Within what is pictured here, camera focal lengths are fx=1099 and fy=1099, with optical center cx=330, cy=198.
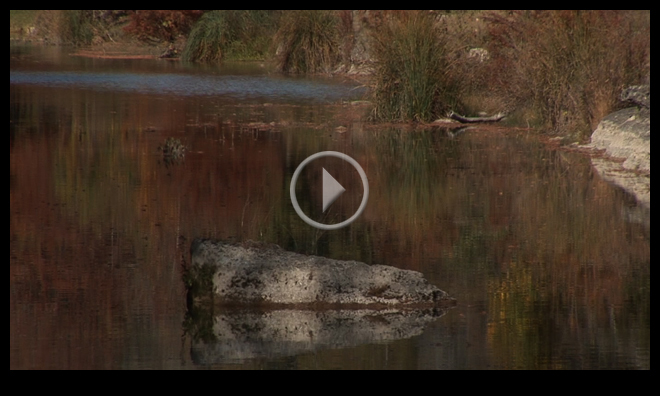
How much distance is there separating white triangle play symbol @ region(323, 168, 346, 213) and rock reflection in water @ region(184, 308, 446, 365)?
3.46 m

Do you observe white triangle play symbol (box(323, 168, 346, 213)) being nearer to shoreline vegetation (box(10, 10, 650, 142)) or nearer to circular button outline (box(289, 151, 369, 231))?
circular button outline (box(289, 151, 369, 231))

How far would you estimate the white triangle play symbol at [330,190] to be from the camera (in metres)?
10.2

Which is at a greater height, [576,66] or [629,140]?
[576,66]

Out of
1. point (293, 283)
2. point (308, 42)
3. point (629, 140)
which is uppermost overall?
point (308, 42)

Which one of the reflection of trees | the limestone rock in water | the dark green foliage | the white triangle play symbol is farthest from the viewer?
the dark green foliage

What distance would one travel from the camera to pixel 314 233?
8.59m

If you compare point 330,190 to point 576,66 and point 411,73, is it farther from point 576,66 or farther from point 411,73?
point 576,66

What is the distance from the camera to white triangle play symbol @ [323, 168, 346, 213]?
401 inches

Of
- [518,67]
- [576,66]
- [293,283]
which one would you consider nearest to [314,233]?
[293,283]

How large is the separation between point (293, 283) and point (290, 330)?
0.48 m

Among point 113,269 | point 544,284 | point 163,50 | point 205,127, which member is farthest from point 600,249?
point 163,50

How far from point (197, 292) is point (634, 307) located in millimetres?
2646

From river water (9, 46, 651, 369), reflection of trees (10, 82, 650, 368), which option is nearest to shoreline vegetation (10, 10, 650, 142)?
river water (9, 46, 651, 369)

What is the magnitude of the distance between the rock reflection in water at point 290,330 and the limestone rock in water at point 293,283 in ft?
0.35
